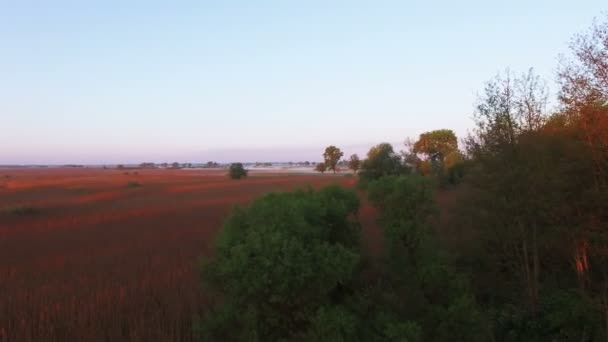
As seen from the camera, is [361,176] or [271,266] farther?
[361,176]

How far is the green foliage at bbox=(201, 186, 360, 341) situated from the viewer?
16.5 ft

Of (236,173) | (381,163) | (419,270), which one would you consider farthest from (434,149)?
(419,270)

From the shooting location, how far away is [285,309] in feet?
17.2

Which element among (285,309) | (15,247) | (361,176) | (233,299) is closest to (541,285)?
(285,309)

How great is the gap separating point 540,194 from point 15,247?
14.7 meters

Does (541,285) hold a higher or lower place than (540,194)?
lower

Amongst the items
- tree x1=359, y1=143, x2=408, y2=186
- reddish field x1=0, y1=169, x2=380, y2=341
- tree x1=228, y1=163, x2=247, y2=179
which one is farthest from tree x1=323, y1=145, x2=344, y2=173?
reddish field x1=0, y1=169, x2=380, y2=341

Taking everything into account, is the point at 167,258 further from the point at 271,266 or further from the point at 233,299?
the point at 271,266

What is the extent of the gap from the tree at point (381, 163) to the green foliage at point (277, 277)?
2618cm

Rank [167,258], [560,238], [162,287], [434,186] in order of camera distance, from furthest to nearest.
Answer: [167,258], [162,287], [560,238], [434,186]

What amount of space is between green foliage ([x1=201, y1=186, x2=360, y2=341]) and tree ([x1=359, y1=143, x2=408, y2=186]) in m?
26.2

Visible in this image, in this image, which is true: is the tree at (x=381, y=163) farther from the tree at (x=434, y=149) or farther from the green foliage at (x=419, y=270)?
the green foliage at (x=419, y=270)

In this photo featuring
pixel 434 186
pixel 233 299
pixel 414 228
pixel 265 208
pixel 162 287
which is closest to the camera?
pixel 233 299

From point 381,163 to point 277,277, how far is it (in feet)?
92.9
